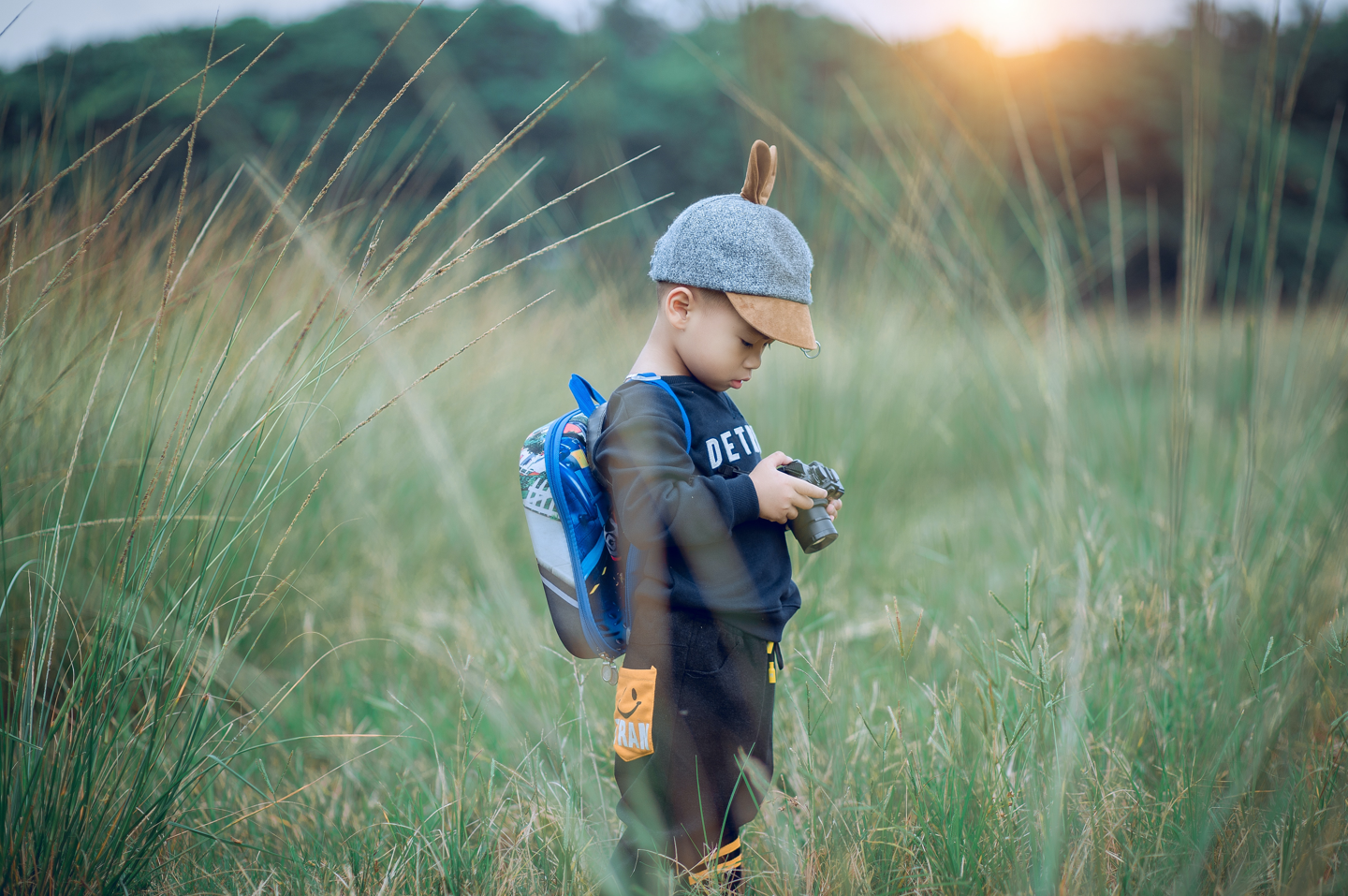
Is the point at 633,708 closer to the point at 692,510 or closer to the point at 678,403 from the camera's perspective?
the point at 692,510

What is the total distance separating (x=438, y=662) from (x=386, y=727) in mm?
223

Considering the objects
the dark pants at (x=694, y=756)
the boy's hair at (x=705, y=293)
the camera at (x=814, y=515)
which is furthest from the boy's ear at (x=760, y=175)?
the dark pants at (x=694, y=756)

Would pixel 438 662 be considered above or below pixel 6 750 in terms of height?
below

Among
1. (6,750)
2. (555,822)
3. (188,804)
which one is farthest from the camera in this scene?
(188,804)

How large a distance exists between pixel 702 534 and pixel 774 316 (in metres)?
0.32

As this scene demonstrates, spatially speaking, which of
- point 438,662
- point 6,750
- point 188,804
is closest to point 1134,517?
point 438,662

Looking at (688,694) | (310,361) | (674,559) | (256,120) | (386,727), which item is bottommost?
(386,727)

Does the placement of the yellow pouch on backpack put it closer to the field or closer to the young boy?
the young boy

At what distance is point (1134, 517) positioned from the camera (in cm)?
211

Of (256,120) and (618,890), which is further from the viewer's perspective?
(256,120)

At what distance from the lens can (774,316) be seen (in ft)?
3.75

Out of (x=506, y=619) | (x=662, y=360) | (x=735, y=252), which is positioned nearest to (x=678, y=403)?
(x=662, y=360)

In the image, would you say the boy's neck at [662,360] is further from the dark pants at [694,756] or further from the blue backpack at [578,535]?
the dark pants at [694,756]

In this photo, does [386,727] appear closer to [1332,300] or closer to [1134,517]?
[1134,517]
